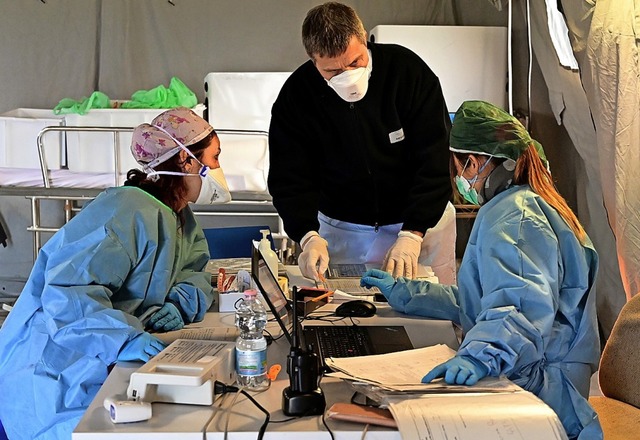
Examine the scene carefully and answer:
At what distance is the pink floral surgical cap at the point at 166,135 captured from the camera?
6.50 feet

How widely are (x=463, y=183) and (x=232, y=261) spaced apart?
3.64 feet

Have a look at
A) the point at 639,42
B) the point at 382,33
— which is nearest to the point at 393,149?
the point at 639,42

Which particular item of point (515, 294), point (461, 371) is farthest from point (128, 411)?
point (515, 294)

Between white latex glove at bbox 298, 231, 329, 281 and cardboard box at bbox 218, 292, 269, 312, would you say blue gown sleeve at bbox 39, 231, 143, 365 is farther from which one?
white latex glove at bbox 298, 231, 329, 281

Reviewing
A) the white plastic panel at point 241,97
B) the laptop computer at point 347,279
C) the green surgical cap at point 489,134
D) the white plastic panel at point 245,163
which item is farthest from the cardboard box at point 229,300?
the white plastic panel at point 241,97

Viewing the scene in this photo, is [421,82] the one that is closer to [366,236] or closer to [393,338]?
[366,236]

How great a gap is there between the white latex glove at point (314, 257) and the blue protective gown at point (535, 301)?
0.69 meters

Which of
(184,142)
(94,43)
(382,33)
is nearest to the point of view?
(184,142)

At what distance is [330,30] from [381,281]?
716mm

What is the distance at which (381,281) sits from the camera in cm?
208

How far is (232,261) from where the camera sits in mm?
2646

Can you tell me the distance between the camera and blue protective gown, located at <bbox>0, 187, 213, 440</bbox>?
166 cm

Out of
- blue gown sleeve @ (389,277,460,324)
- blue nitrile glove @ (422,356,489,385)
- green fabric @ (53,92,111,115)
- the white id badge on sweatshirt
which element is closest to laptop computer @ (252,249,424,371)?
blue gown sleeve @ (389,277,460,324)

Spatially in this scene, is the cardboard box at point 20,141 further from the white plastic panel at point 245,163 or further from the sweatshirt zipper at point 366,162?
the sweatshirt zipper at point 366,162
